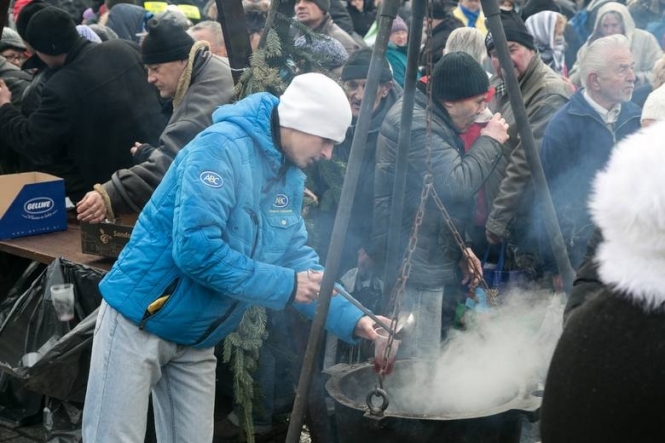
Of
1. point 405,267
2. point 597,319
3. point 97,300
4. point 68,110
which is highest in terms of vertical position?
point 597,319

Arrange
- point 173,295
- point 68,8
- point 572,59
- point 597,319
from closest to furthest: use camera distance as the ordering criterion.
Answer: point 597,319 < point 173,295 < point 572,59 < point 68,8

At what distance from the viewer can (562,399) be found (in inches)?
88.4

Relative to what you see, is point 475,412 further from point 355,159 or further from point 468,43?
point 468,43

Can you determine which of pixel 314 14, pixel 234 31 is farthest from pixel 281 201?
pixel 314 14

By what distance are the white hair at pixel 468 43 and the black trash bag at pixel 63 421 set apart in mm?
3383

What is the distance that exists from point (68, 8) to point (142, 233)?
338 inches

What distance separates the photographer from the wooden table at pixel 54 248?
5.28 m

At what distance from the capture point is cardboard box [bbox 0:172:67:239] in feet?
18.9

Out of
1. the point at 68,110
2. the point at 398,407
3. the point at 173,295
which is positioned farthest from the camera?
the point at 68,110

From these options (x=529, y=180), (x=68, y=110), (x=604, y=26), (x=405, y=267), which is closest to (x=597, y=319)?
(x=405, y=267)

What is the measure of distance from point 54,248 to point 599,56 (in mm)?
3185

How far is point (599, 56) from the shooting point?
5.29m

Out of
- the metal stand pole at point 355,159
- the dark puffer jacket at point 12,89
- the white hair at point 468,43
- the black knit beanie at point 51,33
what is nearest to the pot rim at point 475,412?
the metal stand pole at point 355,159

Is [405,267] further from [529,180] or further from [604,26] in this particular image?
[604,26]
